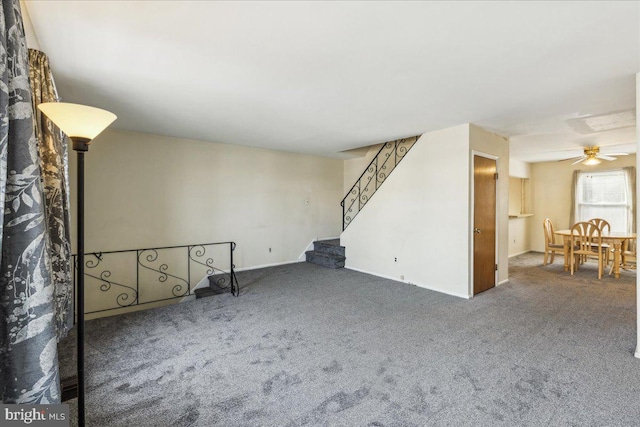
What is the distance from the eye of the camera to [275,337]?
10.5 ft

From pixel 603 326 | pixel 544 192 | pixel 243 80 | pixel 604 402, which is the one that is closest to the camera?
pixel 604 402

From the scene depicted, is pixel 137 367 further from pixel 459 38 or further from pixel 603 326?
pixel 603 326

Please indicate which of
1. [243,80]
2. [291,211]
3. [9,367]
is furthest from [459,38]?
[291,211]

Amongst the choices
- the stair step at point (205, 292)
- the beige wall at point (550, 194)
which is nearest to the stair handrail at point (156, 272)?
the stair step at point (205, 292)

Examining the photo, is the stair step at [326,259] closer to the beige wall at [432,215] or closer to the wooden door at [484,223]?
the beige wall at [432,215]

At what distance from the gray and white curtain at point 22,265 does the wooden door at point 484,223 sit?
485cm

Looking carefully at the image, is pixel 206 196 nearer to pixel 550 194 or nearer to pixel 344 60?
pixel 344 60

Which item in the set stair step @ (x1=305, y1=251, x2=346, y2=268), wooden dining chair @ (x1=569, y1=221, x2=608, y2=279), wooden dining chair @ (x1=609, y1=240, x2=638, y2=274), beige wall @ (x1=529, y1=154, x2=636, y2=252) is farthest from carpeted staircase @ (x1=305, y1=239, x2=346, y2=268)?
beige wall @ (x1=529, y1=154, x2=636, y2=252)

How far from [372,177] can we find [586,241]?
4541 mm

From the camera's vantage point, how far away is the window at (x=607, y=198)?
7.18 metres

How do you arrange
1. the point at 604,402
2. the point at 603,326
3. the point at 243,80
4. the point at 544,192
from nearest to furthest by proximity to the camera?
the point at 604,402
the point at 243,80
the point at 603,326
the point at 544,192

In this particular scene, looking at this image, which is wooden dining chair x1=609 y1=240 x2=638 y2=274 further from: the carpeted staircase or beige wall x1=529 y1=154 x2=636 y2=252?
the carpeted staircase

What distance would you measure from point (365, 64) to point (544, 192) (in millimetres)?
8503

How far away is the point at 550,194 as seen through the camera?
842cm
